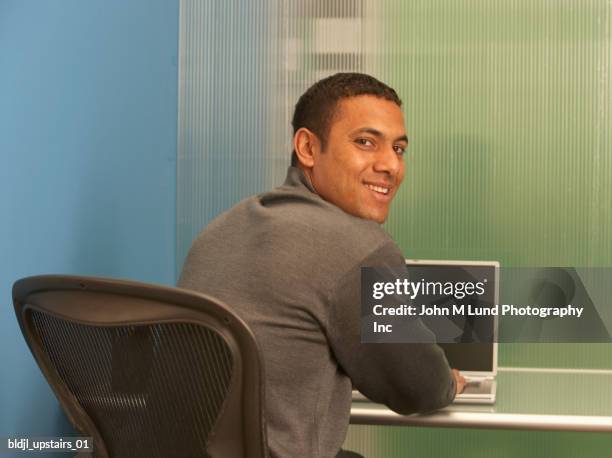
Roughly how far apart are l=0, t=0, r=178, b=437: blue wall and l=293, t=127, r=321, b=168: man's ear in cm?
44

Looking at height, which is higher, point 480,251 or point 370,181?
point 370,181

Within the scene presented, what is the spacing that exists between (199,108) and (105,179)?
724mm

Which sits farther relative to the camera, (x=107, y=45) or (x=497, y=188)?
(x=497, y=188)

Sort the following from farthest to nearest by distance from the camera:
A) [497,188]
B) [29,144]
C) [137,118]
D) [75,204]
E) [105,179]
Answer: [497,188] → [137,118] → [105,179] → [75,204] → [29,144]

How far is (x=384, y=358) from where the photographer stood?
123 cm

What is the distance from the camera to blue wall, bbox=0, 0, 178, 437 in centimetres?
144

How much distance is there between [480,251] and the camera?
246 centimetres

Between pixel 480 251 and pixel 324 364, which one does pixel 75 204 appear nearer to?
pixel 324 364

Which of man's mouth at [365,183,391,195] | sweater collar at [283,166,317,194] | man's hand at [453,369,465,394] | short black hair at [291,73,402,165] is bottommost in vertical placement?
man's hand at [453,369,465,394]

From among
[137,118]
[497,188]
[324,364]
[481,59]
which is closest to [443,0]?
[481,59]

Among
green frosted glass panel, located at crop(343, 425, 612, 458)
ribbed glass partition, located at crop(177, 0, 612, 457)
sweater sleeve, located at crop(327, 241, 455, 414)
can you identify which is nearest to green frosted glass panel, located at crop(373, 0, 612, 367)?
ribbed glass partition, located at crop(177, 0, 612, 457)

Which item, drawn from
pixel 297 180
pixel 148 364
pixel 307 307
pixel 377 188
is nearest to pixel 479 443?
pixel 377 188

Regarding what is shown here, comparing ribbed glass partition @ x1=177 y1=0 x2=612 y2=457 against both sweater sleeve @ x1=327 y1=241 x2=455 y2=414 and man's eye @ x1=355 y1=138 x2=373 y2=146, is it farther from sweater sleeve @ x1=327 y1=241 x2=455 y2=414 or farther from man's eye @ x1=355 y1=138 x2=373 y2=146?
sweater sleeve @ x1=327 y1=241 x2=455 y2=414

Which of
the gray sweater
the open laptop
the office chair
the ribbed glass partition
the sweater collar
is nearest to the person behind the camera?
the office chair
